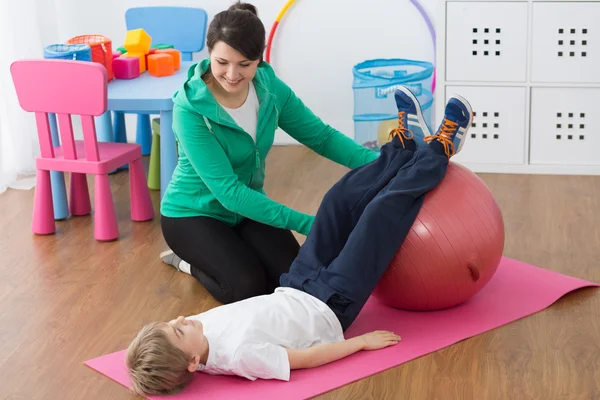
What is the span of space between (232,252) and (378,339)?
56 cm

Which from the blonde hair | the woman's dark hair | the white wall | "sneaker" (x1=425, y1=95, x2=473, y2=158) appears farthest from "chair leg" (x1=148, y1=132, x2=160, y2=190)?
the blonde hair

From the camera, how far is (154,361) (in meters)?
2.12

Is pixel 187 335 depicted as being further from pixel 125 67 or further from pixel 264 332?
pixel 125 67

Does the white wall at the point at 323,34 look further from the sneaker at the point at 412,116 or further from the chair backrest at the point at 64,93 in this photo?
the sneaker at the point at 412,116

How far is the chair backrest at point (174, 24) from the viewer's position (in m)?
4.34

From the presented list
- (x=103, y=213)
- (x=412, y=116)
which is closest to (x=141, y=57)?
(x=103, y=213)

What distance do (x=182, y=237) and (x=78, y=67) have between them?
2.63ft

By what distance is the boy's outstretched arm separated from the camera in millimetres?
2295

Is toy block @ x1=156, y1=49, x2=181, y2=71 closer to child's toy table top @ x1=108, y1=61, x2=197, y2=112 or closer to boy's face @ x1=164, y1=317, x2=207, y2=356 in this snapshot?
child's toy table top @ x1=108, y1=61, x2=197, y2=112

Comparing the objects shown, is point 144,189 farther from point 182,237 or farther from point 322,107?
point 322,107

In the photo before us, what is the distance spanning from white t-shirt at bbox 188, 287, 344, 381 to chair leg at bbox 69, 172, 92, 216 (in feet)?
4.71

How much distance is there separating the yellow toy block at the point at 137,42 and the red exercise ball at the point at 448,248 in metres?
1.68

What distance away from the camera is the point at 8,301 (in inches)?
112

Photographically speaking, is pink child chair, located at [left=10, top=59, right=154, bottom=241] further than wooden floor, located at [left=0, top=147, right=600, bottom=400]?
Yes
